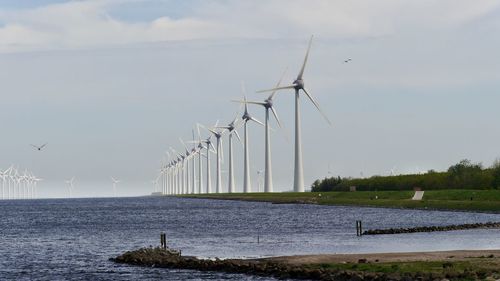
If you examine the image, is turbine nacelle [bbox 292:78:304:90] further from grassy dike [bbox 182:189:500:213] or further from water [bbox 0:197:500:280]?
water [bbox 0:197:500:280]

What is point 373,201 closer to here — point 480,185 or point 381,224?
point 480,185

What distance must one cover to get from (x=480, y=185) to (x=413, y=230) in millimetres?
89103

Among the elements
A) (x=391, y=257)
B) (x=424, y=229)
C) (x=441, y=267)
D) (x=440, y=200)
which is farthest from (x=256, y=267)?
(x=440, y=200)

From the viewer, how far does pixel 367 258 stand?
5712 cm

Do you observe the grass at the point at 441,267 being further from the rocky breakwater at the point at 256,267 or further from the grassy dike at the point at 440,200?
the grassy dike at the point at 440,200

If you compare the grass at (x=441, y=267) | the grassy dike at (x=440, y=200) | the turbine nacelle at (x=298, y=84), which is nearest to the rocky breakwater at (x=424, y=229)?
the grass at (x=441, y=267)

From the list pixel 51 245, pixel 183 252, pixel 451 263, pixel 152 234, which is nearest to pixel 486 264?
pixel 451 263

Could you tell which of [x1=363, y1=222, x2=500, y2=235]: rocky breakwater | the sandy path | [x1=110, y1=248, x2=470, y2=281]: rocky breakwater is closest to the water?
[x1=110, y1=248, x2=470, y2=281]: rocky breakwater

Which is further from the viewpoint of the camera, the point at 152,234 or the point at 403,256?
the point at 152,234

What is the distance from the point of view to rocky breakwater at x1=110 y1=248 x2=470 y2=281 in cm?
4712

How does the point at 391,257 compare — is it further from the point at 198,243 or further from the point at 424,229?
the point at 424,229

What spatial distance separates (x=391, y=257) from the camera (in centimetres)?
5734

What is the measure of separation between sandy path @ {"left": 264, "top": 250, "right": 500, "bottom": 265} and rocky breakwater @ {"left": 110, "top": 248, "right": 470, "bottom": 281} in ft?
6.00

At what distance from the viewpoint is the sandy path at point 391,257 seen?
55.6 metres
